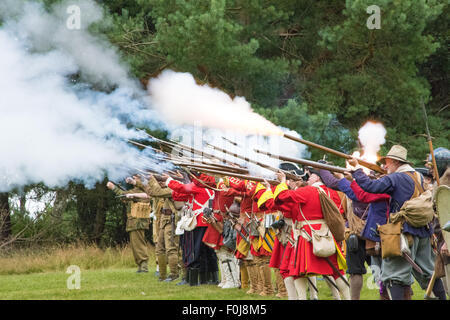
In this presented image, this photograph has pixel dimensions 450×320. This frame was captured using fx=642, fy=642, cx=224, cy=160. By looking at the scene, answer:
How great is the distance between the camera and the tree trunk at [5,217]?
1718cm

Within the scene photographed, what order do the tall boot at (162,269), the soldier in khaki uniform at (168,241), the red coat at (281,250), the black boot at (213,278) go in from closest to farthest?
the red coat at (281,250)
the black boot at (213,278)
the soldier in khaki uniform at (168,241)
the tall boot at (162,269)

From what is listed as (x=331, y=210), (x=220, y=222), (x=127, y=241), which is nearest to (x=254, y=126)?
(x=331, y=210)

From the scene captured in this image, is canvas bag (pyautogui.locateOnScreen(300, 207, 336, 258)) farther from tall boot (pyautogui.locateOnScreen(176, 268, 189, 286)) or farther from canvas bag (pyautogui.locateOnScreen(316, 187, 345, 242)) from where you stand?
tall boot (pyautogui.locateOnScreen(176, 268, 189, 286))

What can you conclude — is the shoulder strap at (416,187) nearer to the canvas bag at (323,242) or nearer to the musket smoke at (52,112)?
the canvas bag at (323,242)

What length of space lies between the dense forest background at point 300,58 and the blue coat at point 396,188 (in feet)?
22.6

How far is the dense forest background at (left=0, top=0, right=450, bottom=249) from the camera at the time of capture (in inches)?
545

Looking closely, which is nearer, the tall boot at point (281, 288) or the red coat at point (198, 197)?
the tall boot at point (281, 288)

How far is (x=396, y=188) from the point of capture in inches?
267

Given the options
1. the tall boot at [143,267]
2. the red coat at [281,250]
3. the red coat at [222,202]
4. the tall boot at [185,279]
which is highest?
the red coat at [222,202]

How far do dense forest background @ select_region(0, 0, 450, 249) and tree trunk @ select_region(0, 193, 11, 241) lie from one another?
0.03 meters

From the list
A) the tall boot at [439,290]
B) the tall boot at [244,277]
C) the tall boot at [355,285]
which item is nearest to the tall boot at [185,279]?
the tall boot at [244,277]

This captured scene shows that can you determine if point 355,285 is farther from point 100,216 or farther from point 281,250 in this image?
point 100,216

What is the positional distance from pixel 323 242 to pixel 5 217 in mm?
12596

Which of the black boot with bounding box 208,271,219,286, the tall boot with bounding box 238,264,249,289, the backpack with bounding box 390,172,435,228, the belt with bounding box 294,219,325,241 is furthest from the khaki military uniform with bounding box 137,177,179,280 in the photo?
the backpack with bounding box 390,172,435,228
